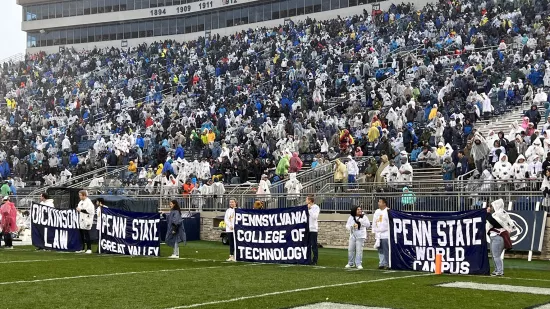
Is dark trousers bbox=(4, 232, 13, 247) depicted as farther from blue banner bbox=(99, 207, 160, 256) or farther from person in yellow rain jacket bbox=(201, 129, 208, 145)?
person in yellow rain jacket bbox=(201, 129, 208, 145)

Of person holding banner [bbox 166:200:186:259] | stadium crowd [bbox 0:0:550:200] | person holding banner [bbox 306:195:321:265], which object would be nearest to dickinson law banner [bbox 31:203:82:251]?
person holding banner [bbox 166:200:186:259]

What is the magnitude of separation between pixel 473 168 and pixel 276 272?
34.0 feet

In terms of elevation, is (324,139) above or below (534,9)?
below

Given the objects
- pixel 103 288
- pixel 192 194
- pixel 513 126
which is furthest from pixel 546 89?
pixel 103 288

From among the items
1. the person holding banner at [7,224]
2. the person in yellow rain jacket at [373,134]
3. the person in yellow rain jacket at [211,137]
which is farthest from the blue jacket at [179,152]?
the person holding banner at [7,224]

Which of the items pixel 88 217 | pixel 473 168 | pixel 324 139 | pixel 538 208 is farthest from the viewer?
pixel 324 139

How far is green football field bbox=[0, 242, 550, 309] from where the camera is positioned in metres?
11.6

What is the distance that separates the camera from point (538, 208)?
21.2m

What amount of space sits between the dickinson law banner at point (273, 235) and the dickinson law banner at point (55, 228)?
17.5 feet

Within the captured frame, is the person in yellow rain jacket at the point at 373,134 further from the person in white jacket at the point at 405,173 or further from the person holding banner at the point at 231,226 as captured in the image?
the person holding banner at the point at 231,226

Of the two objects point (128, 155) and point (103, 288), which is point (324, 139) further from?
point (103, 288)

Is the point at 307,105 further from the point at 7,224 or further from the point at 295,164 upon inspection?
the point at 7,224

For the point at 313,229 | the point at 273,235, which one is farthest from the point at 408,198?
the point at 273,235

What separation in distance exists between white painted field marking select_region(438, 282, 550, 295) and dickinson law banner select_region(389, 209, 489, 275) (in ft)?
6.98
